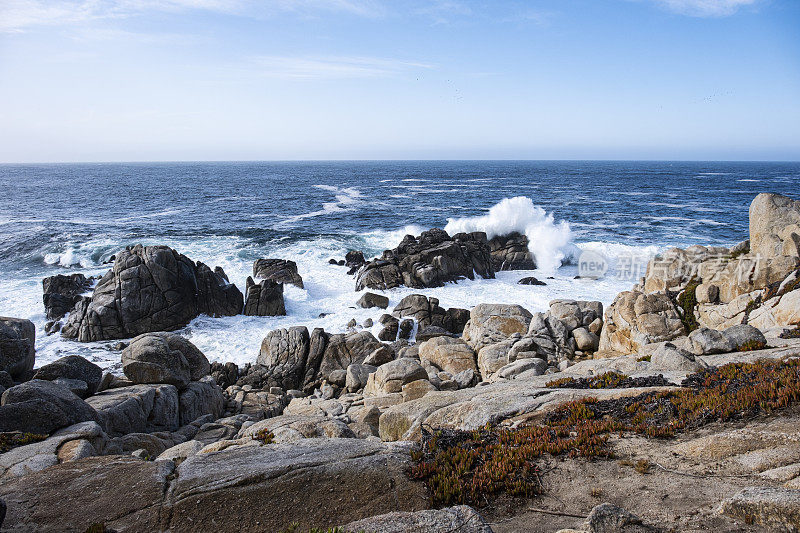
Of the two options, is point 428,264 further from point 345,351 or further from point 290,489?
point 290,489

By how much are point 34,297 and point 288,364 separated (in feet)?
80.6

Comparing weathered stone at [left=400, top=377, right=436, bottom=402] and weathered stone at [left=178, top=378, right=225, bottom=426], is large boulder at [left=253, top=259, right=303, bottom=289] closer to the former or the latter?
weathered stone at [left=178, top=378, right=225, bottom=426]

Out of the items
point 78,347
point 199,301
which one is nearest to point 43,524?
point 78,347

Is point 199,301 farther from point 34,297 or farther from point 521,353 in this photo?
point 521,353

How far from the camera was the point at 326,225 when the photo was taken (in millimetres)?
65500

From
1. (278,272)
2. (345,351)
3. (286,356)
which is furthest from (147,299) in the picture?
(345,351)

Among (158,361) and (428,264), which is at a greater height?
(428,264)

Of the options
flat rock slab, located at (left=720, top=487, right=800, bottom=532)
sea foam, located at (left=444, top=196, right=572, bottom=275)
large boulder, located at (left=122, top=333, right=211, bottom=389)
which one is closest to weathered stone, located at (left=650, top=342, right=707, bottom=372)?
flat rock slab, located at (left=720, top=487, right=800, bottom=532)

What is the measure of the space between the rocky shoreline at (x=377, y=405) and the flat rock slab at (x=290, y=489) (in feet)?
0.11

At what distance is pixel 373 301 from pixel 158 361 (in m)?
18.8

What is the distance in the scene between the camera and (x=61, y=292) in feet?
111

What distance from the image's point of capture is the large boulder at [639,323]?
1930cm

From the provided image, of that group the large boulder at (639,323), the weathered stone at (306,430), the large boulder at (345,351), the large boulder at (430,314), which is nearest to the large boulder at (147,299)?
the large boulder at (345,351)

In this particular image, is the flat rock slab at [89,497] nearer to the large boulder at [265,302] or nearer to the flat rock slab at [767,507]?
the flat rock slab at [767,507]
